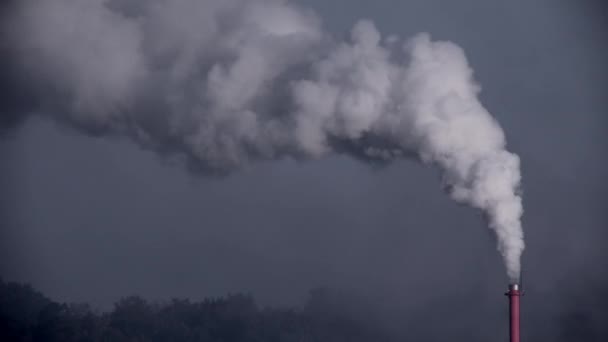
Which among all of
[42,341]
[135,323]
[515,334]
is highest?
[135,323]

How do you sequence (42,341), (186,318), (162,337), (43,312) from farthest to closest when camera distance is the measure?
(186,318) → (162,337) → (43,312) → (42,341)

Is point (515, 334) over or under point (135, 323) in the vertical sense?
under

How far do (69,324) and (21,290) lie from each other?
11.0 m

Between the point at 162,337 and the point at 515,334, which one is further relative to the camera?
the point at 162,337

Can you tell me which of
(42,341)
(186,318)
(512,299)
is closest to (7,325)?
(42,341)

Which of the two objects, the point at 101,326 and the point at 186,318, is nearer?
the point at 101,326

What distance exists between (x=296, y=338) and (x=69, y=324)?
23.3 meters

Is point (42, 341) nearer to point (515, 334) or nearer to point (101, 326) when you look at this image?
point (101, 326)

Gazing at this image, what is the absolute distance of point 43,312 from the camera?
70938 millimetres

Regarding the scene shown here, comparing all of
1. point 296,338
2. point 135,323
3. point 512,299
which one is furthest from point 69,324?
point 512,299

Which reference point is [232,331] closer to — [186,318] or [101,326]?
[186,318]

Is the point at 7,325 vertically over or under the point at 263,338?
under

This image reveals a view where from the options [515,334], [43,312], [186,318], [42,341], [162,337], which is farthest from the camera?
[186,318]

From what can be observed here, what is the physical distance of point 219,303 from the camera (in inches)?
3369
